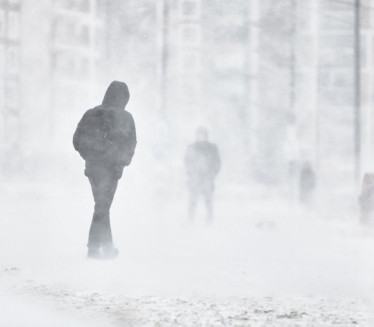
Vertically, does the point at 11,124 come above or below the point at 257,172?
above

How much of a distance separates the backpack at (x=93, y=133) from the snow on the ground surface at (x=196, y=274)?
1215mm

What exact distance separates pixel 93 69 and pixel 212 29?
14238mm

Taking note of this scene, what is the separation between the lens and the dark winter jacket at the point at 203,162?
41.2 ft

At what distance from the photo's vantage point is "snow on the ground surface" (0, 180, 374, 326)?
526cm

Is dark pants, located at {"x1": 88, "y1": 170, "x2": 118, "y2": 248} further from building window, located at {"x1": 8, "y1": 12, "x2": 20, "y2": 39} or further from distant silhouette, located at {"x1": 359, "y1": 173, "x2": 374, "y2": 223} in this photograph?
building window, located at {"x1": 8, "y1": 12, "x2": 20, "y2": 39}

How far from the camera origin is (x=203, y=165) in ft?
41.3

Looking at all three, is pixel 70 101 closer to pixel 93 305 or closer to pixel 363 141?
pixel 363 141

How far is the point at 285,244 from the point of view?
34.0ft

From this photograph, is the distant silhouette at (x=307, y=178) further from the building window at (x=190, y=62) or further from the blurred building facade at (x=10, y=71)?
the blurred building facade at (x=10, y=71)

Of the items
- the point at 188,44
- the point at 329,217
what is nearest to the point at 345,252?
the point at 329,217

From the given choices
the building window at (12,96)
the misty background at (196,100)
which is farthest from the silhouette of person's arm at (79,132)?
the building window at (12,96)

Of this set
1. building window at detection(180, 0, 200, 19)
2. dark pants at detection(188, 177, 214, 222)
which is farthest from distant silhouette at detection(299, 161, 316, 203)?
building window at detection(180, 0, 200, 19)

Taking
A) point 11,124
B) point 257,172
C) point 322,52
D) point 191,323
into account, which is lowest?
point 191,323

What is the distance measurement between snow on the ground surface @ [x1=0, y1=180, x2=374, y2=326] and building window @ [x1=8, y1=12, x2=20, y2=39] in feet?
110
